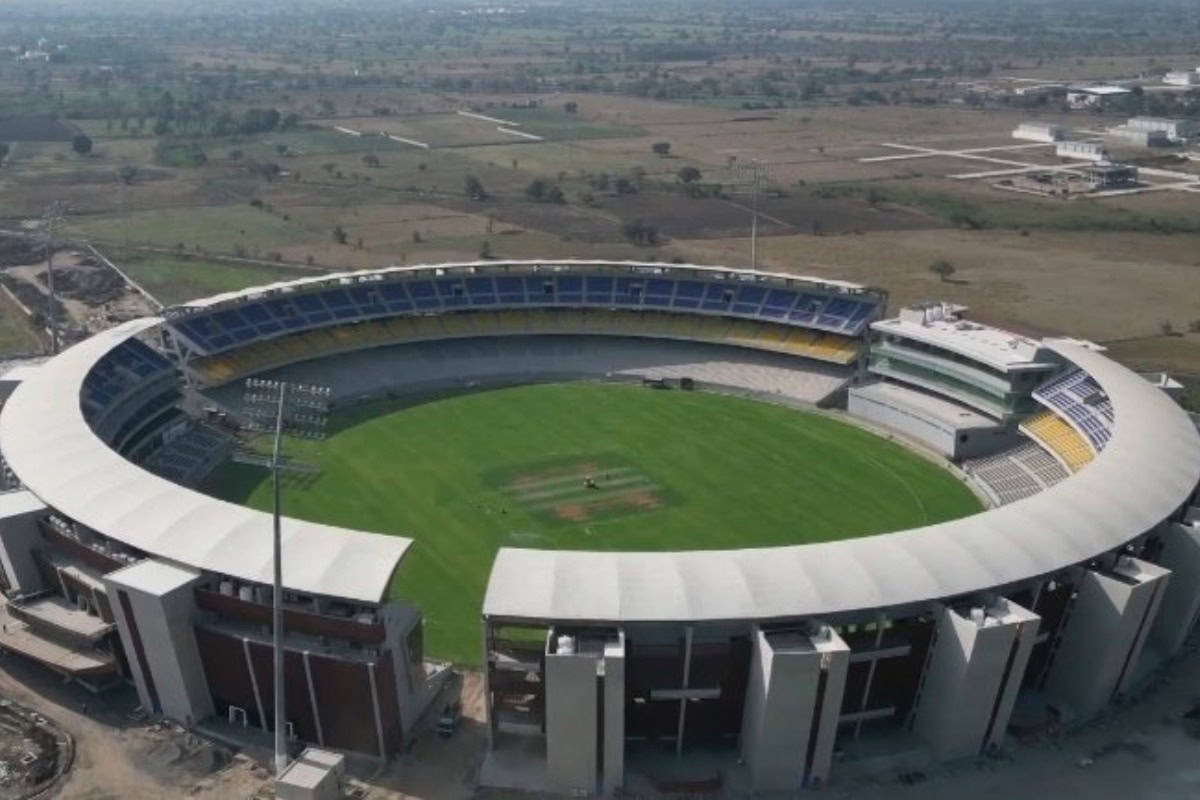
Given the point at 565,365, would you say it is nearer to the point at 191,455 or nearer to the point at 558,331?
the point at 558,331

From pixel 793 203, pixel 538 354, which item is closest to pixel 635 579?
pixel 538 354

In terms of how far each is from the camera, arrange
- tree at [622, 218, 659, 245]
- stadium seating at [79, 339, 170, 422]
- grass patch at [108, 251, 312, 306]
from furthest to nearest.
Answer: tree at [622, 218, 659, 245], grass patch at [108, 251, 312, 306], stadium seating at [79, 339, 170, 422]

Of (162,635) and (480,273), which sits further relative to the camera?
(480,273)

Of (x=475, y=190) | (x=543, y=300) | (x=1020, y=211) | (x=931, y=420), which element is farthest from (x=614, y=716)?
(x=1020, y=211)

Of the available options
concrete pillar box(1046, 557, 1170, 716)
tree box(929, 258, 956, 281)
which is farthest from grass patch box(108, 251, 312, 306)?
concrete pillar box(1046, 557, 1170, 716)

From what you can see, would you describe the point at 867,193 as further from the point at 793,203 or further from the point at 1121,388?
the point at 1121,388

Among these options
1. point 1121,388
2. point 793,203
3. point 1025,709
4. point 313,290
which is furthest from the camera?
point 793,203

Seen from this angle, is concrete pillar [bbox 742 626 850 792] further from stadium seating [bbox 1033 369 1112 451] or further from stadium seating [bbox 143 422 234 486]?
stadium seating [bbox 143 422 234 486]
